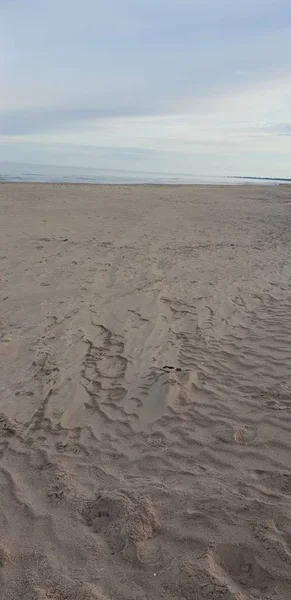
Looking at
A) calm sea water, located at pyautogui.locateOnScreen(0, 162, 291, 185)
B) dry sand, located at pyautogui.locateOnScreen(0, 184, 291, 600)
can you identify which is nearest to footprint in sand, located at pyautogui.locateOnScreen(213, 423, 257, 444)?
dry sand, located at pyautogui.locateOnScreen(0, 184, 291, 600)

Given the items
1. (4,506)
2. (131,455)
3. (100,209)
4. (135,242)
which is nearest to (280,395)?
(131,455)

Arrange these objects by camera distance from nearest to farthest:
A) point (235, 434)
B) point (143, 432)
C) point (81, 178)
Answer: point (235, 434) → point (143, 432) → point (81, 178)

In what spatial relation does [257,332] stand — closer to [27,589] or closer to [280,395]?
[280,395]

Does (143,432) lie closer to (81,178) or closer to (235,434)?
(235,434)

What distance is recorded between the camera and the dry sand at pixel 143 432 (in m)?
2.37

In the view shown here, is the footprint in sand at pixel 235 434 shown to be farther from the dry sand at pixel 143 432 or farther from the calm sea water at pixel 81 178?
the calm sea water at pixel 81 178

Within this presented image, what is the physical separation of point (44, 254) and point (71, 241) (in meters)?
1.40

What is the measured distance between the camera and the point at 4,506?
112 inches

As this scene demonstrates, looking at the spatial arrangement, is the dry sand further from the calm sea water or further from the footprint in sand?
the calm sea water

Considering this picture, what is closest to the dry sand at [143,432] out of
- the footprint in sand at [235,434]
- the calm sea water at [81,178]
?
the footprint in sand at [235,434]

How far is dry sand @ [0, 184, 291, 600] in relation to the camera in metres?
2.37

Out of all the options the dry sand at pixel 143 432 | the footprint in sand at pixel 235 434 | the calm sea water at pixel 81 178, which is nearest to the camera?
the dry sand at pixel 143 432

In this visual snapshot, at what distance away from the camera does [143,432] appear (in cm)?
367

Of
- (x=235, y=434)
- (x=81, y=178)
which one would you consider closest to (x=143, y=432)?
(x=235, y=434)
